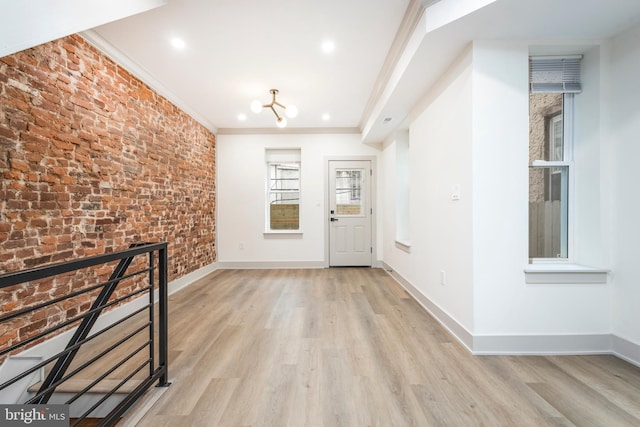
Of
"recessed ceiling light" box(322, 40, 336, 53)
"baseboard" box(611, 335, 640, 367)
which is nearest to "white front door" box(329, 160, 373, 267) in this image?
"recessed ceiling light" box(322, 40, 336, 53)

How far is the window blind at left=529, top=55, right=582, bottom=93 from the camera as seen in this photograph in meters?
2.25

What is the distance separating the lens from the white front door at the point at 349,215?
5375 mm

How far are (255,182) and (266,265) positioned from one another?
5.41ft

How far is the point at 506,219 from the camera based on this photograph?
2.16m

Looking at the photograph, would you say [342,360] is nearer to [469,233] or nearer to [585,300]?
[469,233]

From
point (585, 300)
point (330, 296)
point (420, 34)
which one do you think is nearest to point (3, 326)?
point (330, 296)

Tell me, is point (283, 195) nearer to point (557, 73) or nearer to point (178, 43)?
point (178, 43)

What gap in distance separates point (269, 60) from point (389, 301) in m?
3.14

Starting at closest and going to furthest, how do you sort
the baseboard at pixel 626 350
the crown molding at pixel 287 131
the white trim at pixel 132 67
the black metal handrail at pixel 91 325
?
the black metal handrail at pixel 91 325 → the baseboard at pixel 626 350 → the white trim at pixel 132 67 → the crown molding at pixel 287 131

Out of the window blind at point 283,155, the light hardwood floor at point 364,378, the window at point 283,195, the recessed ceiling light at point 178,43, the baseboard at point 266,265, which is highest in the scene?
the recessed ceiling light at point 178,43

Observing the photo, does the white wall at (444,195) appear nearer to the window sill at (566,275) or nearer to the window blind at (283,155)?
the window sill at (566,275)

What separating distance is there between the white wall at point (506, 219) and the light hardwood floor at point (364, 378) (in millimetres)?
291

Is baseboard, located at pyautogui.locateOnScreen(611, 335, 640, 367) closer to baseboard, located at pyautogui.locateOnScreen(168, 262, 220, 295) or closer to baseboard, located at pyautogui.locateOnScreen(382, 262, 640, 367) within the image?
baseboard, located at pyautogui.locateOnScreen(382, 262, 640, 367)

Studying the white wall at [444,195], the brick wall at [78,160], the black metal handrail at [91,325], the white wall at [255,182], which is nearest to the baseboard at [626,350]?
the white wall at [444,195]
